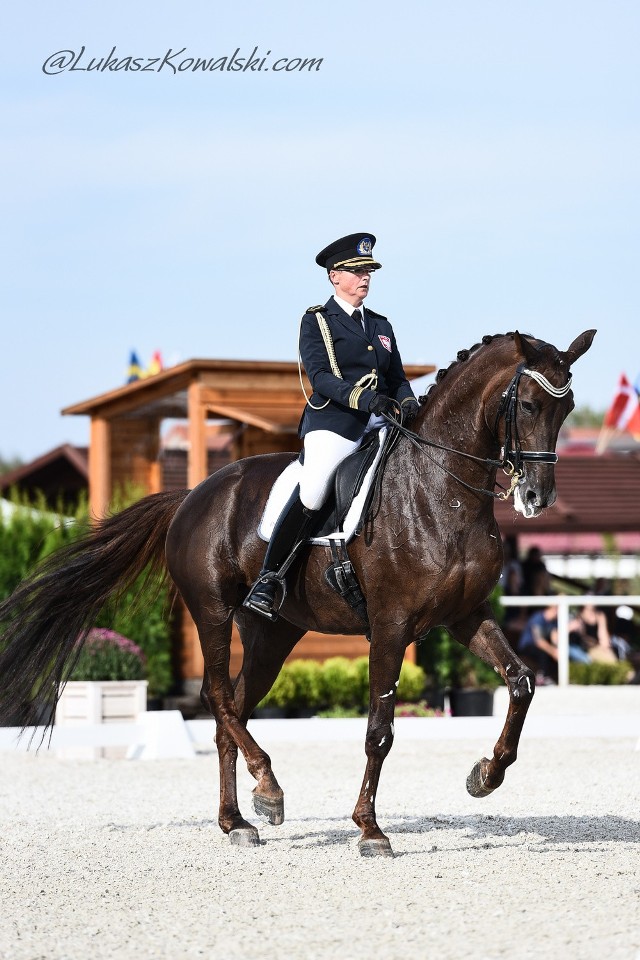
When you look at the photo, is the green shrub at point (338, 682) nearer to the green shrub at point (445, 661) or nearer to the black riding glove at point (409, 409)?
the green shrub at point (445, 661)

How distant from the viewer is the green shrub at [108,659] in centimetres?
1363

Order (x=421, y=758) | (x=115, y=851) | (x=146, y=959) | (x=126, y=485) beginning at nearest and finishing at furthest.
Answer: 1. (x=146, y=959)
2. (x=115, y=851)
3. (x=421, y=758)
4. (x=126, y=485)

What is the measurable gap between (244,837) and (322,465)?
1971 mm

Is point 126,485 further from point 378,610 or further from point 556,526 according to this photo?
point 556,526

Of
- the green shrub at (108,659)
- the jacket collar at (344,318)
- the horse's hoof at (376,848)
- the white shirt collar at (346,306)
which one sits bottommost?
the horse's hoof at (376,848)

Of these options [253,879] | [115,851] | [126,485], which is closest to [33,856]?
[115,851]

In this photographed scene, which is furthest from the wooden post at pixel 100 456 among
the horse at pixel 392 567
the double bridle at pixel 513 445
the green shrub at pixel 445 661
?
the double bridle at pixel 513 445

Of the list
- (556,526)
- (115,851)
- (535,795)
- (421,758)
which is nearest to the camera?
(115,851)

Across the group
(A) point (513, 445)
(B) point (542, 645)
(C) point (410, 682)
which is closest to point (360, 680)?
(C) point (410, 682)

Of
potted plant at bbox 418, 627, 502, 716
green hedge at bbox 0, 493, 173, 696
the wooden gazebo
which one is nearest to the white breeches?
the wooden gazebo

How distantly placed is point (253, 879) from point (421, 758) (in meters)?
6.33

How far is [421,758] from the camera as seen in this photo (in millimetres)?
12586

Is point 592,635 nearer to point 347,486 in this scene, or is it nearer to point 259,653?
point 259,653

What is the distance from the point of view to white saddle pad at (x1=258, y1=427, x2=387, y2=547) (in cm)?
710
